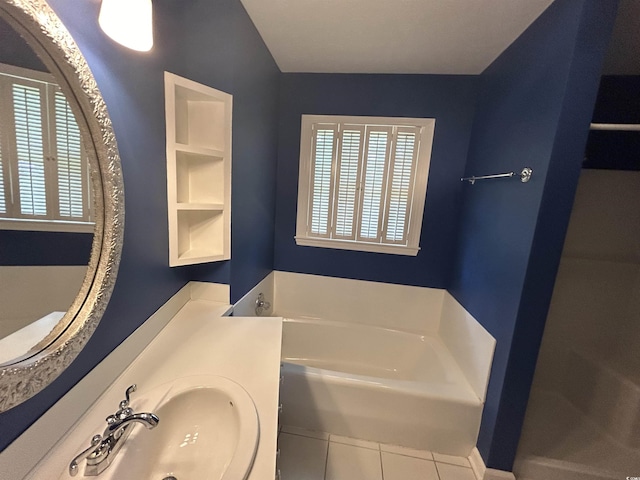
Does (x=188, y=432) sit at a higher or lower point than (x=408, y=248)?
lower

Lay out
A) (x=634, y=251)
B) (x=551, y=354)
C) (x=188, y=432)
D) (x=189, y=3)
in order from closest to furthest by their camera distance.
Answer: (x=188, y=432)
(x=189, y=3)
(x=634, y=251)
(x=551, y=354)

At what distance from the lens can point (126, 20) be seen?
2.48 ft

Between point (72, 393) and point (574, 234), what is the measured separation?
2.82 metres

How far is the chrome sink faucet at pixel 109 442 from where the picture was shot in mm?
669

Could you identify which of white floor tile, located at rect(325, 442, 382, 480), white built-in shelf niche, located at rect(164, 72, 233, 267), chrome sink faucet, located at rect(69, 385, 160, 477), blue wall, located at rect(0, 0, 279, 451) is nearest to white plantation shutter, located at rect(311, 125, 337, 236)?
blue wall, located at rect(0, 0, 279, 451)

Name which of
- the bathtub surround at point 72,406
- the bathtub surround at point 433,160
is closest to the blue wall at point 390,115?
the bathtub surround at point 433,160

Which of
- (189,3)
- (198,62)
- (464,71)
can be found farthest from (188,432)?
(464,71)

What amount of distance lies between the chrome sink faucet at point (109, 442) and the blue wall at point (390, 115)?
1.85 metres

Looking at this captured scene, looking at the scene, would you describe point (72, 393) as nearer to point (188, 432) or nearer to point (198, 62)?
point (188, 432)

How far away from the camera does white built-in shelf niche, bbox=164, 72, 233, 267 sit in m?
1.25

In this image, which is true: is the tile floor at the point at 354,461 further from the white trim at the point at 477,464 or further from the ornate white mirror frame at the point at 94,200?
the ornate white mirror frame at the point at 94,200

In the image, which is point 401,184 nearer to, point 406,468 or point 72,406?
point 406,468

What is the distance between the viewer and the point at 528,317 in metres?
1.33

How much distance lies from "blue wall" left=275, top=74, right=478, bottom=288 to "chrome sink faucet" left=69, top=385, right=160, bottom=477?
6.07 feet
